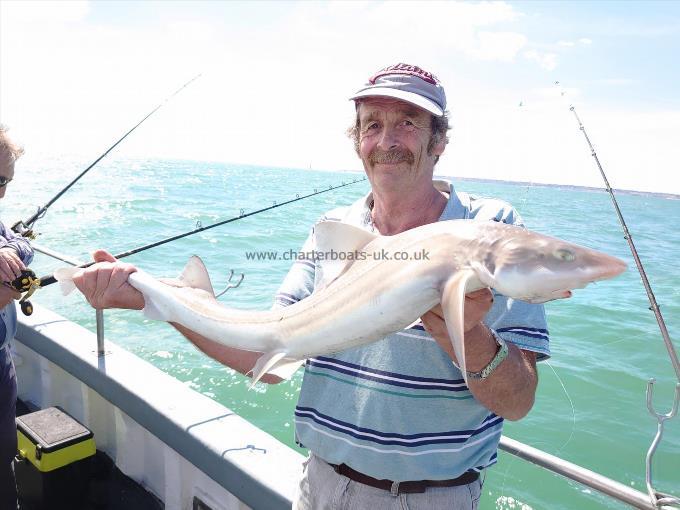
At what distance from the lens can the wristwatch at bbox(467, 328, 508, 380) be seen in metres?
1.77

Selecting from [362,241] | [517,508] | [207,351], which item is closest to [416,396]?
[362,241]

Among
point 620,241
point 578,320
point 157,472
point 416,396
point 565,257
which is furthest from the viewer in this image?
point 620,241

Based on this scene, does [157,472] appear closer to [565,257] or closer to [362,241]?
[362,241]

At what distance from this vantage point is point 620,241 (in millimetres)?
25438

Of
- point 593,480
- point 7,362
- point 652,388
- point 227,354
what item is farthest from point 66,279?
point 652,388

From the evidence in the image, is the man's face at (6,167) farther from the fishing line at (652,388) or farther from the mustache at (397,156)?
the fishing line at (652,388)

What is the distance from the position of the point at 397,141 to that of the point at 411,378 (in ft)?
3.23

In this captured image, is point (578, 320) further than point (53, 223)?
No

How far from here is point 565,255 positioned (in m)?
1.55

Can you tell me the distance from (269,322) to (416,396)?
62cm

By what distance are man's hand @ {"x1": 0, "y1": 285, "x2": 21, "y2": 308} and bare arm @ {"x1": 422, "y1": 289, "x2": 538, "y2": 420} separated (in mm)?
2515

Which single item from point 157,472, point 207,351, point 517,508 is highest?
point 207,351

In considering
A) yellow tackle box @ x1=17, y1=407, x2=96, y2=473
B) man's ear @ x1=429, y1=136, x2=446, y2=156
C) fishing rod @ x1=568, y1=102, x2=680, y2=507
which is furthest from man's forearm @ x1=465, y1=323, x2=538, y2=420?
yellow tackle box @ x1=17, y1=407, x2=96, y2=473

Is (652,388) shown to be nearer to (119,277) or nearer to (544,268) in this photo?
(544,268)
